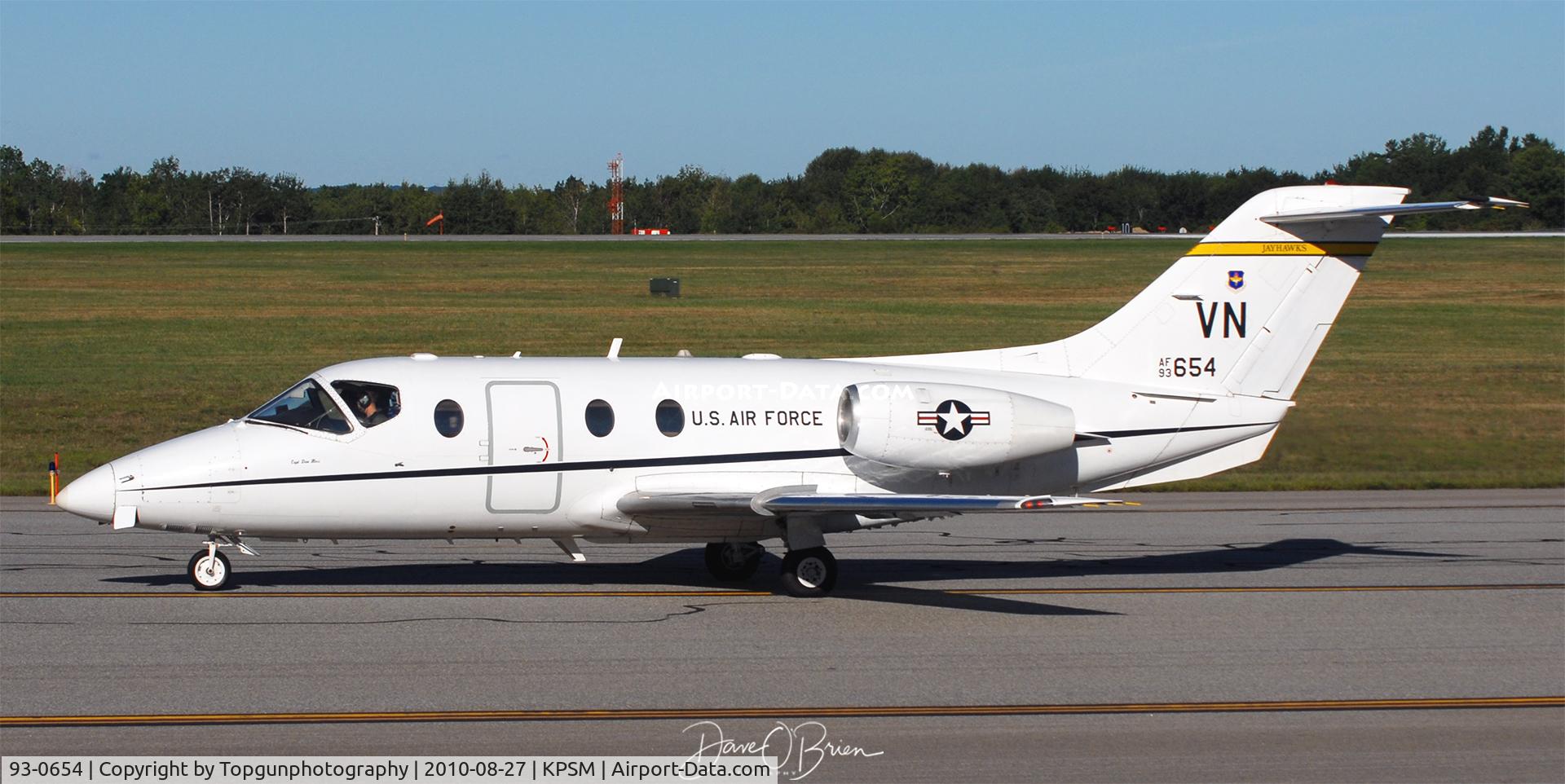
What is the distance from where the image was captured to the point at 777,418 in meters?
15.7

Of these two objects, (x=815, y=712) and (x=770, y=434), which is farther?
(x=770, y=434)

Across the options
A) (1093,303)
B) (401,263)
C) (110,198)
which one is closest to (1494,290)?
(1093,303)

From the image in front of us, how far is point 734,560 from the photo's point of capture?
54.1 ft

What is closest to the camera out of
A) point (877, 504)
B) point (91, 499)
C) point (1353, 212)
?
point (91, 499)

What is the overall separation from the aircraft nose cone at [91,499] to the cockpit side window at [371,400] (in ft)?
7.67

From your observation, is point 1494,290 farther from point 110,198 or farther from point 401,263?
point 110,198

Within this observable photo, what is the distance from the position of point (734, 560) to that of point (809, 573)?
1.37m

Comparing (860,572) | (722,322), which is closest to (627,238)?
(722,322)

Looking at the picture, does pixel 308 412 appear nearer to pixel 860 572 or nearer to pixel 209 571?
pixel 209 571

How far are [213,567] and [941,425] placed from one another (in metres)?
7.63

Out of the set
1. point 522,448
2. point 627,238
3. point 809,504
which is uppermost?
point 627,238

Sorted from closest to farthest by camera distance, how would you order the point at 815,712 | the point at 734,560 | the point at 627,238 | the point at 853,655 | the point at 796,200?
the point at 815,712, the point at 853,655, the point at 734,560, the point at 627,238, the point at 796,200

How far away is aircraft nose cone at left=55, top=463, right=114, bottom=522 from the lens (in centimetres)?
1428

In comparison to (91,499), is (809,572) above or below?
below
